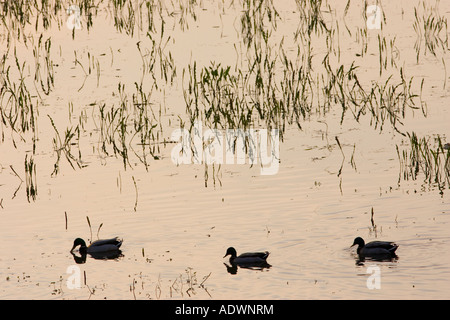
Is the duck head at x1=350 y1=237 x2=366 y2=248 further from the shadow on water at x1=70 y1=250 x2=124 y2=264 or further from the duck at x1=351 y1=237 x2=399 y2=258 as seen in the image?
the shadow on water at x1=70 y1=250 x2=124 y2=264

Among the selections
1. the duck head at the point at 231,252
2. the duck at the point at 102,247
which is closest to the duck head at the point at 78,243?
the duck at the point at 102,247

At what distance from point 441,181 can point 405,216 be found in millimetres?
1242

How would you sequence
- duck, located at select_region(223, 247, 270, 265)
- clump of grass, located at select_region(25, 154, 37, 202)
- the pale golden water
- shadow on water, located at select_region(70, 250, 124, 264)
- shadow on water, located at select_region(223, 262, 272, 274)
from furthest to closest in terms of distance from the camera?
clump of grass, located at select_region(25, 154, 37, 202)
shadow on water, located at select_region(70, 250, 124, 264)
duck, located at select_region(223, 247, 270, 265)
shadow on water, located at select_region(223, 262, 272, 274)
the pale golden water

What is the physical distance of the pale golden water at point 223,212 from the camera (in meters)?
8.95

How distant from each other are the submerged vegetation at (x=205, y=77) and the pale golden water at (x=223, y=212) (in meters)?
0.10

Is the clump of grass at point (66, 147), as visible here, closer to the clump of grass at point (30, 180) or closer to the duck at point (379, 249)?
the clump of grass at point (30, 180)

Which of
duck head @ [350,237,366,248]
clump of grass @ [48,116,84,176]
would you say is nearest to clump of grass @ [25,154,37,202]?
clump of grass @ [48,116,84,176]

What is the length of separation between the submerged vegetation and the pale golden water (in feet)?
0.33

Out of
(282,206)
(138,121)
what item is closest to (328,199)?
(282,206)

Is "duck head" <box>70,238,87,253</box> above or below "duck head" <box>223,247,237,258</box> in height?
above

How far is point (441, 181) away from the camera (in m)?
11.6

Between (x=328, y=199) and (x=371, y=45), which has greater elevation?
(x=371, y=45)

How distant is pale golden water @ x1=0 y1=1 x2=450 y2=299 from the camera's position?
8.95m

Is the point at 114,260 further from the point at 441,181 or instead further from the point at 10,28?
the point at 10,28
